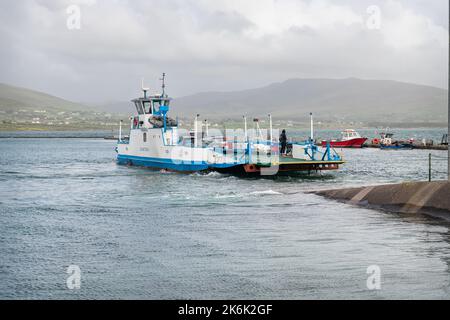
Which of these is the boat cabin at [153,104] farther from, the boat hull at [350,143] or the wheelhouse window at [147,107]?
the boat hull at [350,143]

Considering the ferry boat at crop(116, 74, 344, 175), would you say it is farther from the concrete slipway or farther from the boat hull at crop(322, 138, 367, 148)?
the boat hull at crop(322, 138, 367, 148)

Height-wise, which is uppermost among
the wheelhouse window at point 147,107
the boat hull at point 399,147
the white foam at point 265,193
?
the wheelhouse window at point 147,107

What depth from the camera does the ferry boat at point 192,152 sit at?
57.4 meters

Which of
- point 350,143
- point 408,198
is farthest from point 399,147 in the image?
point 408,198

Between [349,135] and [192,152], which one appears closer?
[192,152]

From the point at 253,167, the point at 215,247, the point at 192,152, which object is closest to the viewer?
the point at 215,247

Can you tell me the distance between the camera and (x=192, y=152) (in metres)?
62.8

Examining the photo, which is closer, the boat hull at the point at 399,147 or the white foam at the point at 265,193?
the white foam at the point at 265,193

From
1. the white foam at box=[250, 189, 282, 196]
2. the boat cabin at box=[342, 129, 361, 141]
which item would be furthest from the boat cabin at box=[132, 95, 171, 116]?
the boat cabin at box=[342, 129, 361, 141]

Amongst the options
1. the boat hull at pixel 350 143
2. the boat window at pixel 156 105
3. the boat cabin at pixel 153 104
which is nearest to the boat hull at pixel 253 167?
the boat cabin at pixel 153 104

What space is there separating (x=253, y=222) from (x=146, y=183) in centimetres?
2491

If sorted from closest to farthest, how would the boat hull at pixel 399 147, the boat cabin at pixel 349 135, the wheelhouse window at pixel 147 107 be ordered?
the wheelhouse window at pixel 147 107 < the boat hull at pixel 399 147 < the boat cabin at pixel 349 135

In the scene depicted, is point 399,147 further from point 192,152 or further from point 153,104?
point 192,152

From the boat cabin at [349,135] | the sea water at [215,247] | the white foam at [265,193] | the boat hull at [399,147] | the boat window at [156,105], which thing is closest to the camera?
the sea water at [215,247]
